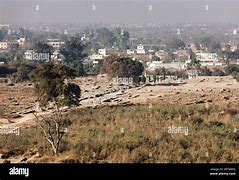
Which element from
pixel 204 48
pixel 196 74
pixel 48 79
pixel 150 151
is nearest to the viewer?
pixel 150 151

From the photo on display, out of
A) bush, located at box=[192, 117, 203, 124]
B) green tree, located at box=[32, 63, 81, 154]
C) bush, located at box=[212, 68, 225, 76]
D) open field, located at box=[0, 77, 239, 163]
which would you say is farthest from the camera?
bush, located at box=[212, 68, 225, 76]

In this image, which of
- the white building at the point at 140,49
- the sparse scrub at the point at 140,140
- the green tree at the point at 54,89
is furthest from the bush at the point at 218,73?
the green tree at the point at 54,89

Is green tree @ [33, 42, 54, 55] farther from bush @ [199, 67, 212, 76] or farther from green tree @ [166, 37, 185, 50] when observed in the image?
green tree @ [166, 37, 185, 50]

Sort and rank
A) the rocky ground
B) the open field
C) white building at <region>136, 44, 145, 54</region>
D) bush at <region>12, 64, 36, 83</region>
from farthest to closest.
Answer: white building at <region>136, 44, 145, 54</region>
bush at <region>12, 64, 36, 83</region>
the rocky ground
the open field

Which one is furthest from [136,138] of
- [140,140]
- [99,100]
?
[99,100]


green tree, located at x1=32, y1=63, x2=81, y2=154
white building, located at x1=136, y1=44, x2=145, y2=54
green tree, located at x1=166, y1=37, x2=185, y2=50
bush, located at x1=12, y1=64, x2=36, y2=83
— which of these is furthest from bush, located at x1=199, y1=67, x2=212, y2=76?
green tree, located at x1=32, y1=63, x2=81, y2=154

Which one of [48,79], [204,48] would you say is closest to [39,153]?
[48,79]
